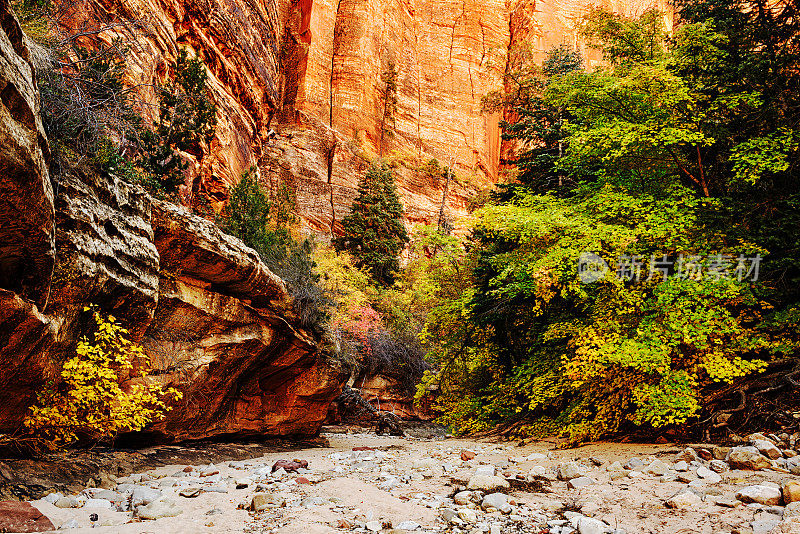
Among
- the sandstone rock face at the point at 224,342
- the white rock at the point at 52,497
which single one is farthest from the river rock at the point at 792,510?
the sandstone rock face at the point at 224,342

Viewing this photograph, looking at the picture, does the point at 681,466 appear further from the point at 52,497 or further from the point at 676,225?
the point at 52,497

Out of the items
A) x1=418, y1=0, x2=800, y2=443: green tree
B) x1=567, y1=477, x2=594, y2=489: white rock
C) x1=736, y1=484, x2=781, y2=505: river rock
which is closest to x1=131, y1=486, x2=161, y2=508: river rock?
x1=567, y1=477, x2=594, y2=489: white rock

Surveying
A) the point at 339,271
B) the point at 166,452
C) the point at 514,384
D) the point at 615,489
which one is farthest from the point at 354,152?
the point at 615,489

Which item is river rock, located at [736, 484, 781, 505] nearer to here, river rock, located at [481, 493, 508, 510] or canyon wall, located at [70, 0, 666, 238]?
river rock, located at [481, 493, 508, 510]

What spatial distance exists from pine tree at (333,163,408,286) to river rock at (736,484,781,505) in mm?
21394

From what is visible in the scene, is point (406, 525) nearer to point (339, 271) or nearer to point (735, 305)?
point (735, 305)

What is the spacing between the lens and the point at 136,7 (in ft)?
46.6

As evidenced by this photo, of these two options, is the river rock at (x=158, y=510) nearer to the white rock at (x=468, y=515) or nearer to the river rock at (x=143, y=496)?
the river rock at (x=143, y=496)

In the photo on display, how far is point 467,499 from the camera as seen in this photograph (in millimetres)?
4973

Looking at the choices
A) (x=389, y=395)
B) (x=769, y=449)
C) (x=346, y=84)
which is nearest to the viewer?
(x=769, y=449)

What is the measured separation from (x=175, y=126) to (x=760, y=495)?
13.7 metres

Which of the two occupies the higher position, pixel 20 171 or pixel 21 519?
pixel 20 171

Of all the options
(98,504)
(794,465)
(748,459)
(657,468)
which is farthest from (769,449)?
(98,504)

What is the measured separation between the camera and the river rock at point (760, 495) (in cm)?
404
